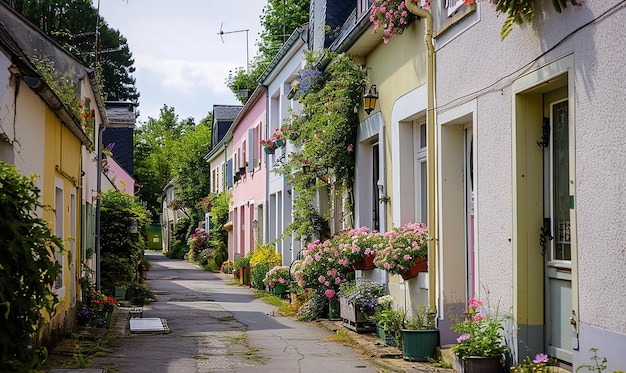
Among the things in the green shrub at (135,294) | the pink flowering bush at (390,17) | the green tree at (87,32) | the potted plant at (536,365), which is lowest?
the green shrub at (135,294)

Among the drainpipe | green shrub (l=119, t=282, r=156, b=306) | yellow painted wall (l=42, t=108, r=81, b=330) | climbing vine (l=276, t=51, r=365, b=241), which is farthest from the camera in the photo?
green shrub (l=119, t=282, r=156, b=306)

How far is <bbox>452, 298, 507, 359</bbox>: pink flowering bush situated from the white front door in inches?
18.2

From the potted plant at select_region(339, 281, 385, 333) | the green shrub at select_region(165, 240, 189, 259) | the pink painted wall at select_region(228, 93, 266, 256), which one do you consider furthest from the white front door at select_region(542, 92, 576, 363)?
the green shrub at select_region(165, 240, 189, 259)

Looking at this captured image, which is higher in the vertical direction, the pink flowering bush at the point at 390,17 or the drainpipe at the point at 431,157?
the pink flowering bush at the point at 390,17

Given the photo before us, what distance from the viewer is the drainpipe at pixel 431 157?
9969mm

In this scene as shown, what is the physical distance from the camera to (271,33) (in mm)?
42344

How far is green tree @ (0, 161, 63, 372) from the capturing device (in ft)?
15.6

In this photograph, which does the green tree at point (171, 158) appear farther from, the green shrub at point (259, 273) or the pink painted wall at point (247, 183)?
the green shrub at point (259, 273)

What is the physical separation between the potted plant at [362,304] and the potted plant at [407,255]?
163 centimetres

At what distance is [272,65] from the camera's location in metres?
23.8

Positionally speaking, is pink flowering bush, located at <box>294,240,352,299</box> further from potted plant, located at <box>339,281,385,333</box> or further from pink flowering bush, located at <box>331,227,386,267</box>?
potted plant, located at <box>339,281,385,333</box>

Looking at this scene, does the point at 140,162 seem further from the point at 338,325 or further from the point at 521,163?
the point at 521,163

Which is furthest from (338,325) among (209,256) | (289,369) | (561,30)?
(209,256)

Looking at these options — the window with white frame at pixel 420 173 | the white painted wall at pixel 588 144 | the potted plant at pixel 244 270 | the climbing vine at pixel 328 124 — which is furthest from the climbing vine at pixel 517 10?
the potted plant at pixel 244 270
